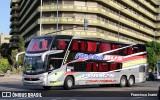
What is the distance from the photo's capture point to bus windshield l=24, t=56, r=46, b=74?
80.4 feet

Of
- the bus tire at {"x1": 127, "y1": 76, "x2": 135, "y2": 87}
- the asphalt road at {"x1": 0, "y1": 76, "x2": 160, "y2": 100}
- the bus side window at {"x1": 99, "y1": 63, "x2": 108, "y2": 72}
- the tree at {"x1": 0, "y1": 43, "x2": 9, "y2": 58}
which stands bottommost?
the asphalt road at {"x1": 0, "y1": 76, "x2": 160, "y2": 100}

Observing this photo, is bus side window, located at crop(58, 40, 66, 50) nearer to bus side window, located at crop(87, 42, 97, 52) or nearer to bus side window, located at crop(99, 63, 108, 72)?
bus side window, located at crop(87, 42, 97, 52)

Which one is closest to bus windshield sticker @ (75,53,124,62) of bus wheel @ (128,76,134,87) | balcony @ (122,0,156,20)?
bus wheel @ (128,76,134,87)

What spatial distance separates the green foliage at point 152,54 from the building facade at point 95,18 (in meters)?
5.84

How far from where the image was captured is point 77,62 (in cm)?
2619

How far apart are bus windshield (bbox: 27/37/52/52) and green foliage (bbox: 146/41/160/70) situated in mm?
64881

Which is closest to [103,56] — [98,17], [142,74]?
[142,74]

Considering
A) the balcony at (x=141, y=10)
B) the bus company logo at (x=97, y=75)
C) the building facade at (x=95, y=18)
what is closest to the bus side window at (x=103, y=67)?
the bus company logo at (x=97, y=75)

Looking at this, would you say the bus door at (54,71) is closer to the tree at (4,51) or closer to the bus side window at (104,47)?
the bus side window at (104,47)

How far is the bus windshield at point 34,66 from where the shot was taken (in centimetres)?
2450

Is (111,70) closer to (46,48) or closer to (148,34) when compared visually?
(46,48)

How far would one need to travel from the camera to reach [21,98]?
1669 centimetres

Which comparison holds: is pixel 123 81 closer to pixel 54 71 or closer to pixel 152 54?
pixel 54 71

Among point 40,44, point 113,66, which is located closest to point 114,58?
point 113,66
